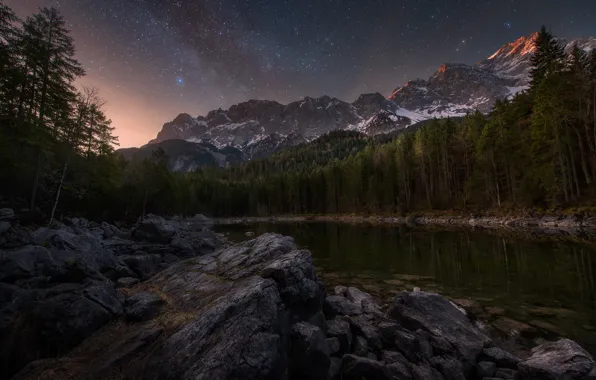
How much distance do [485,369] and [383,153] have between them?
85028 mm

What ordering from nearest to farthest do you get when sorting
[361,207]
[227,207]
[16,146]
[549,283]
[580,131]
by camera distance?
[549,283]
[16,146]
[580,131]
[361,207]
[227,207]

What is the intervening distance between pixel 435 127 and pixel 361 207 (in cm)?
3472

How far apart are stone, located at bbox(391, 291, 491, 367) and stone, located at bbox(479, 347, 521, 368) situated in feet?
0.65

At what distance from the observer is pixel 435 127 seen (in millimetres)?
70750

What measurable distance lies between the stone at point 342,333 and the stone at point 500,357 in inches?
162

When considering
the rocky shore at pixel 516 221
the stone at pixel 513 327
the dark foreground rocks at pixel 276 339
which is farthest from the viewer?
the rocky shore at pixel 516 221

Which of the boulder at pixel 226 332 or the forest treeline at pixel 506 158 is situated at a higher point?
the forest treeline at pixel 506 158

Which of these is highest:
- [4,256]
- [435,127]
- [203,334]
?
[435,127]

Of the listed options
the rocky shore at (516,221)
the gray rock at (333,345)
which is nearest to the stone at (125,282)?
the gray rock at (333,345)

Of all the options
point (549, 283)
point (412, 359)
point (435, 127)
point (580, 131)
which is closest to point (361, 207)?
point (435, 127)

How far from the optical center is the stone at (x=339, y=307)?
10611mm

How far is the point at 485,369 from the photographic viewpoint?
784 centimetres

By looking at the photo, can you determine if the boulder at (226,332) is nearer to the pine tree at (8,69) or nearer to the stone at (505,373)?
the stone at (505,373)

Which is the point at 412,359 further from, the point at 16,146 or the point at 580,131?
the point at 580,131
